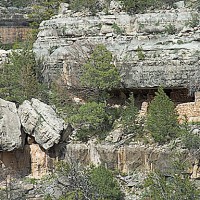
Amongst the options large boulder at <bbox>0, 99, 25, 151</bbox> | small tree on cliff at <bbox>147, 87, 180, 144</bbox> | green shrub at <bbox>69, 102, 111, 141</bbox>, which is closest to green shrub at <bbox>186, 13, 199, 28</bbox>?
small tree on cliff at <bbox>147, 87, 180, 144</bbox>

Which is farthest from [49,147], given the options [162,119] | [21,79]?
[162,119]

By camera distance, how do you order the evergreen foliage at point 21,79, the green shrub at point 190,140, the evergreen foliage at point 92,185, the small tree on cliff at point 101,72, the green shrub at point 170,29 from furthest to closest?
1. the green shrub at point 170,29
2. the evergreen foliage at point 21,79
3. the small tree on cliff at point 101,72
4. the green shrub at point 190,140
5. the evergreen foliage at point 92,185

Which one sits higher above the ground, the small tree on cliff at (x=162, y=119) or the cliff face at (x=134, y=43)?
the cliff face at (x=134, y=43)

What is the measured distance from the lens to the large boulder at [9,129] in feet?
68.8

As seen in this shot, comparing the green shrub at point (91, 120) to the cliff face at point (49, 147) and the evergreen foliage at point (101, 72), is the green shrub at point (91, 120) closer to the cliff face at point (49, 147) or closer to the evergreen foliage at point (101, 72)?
the cliff face at point (49, 147)

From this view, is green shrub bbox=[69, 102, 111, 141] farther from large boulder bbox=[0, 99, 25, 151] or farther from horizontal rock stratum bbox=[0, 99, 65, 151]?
large boulder bbox=[0, 99, 25, 151]

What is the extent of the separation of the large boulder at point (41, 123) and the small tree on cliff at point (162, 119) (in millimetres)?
3920

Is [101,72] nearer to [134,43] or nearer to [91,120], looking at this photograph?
[91,120]

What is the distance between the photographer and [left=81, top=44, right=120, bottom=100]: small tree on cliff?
21.8 meters

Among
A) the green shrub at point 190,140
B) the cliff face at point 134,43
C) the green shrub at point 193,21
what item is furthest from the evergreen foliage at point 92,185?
the green shrub at point 193,21

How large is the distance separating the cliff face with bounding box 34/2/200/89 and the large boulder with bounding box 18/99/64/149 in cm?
243

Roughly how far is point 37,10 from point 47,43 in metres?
12.8

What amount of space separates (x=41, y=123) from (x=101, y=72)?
3.32m

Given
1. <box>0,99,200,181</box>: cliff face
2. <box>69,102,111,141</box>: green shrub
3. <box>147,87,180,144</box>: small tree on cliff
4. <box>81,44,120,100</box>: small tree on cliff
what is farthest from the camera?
<box>81,44,120,100</box>: small tree on cliff
